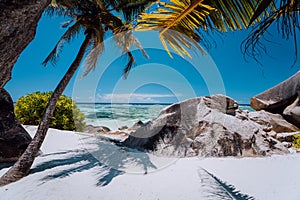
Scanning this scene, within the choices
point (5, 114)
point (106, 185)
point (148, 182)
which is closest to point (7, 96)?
point (5, 114)

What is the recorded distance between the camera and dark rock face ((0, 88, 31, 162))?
513 cm

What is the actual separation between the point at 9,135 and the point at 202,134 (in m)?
5.37

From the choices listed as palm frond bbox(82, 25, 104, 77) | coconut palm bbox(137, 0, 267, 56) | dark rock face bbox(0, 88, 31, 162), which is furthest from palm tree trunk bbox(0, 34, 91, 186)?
coconut palm bbox(137, 0, 267, 56)

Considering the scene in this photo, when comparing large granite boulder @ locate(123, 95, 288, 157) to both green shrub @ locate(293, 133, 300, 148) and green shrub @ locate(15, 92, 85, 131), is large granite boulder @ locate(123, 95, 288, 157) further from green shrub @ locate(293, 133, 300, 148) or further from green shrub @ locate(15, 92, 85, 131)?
green shrub @ locate(15, 92, 85, 131)

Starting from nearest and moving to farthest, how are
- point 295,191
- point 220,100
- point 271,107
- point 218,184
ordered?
point 295,191
point 218,184
point 220,100
point 271,107

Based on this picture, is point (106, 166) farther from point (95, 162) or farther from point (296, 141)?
point (296, 141)

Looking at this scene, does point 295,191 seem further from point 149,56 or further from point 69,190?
point 149,56

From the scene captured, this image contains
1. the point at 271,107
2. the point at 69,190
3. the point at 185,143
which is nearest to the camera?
the point at 69,190

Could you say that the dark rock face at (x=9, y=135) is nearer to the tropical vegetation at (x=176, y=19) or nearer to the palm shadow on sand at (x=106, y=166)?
the palm shadow on sand at (x=106, y=166)

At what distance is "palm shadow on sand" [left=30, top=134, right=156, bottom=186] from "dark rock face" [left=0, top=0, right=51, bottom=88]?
298cm

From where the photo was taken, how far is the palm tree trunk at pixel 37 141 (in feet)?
13.2

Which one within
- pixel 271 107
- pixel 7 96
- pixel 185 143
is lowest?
pixel 271 107

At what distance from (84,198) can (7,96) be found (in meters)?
4.00

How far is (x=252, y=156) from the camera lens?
5.62m
